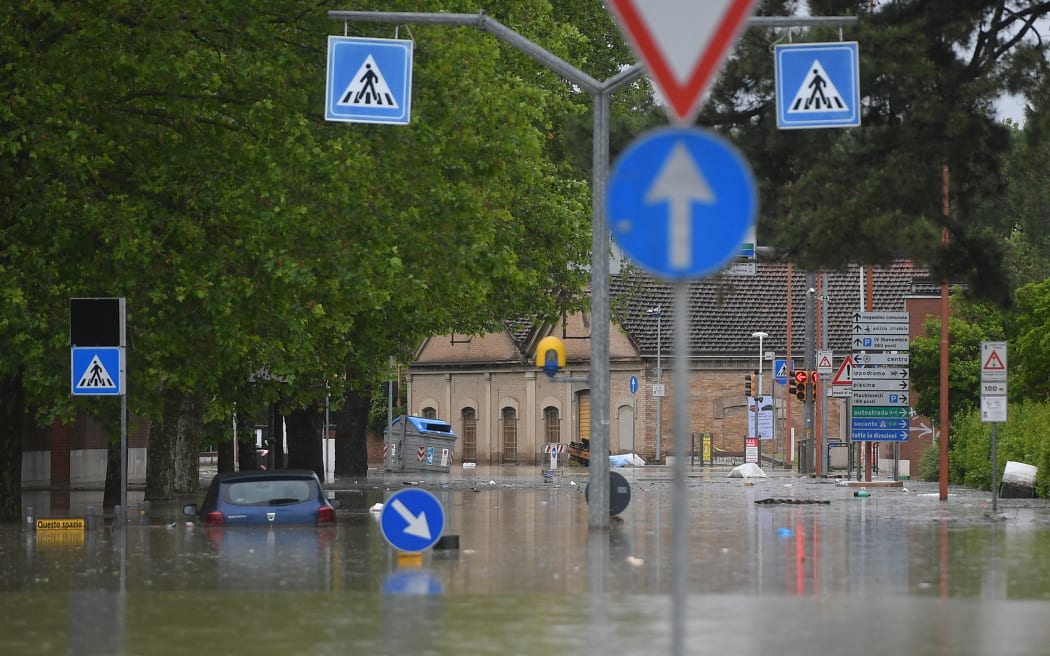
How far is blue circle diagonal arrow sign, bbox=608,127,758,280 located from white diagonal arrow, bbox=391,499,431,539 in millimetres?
11384

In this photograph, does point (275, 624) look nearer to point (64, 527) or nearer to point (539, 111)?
point (64, 527)

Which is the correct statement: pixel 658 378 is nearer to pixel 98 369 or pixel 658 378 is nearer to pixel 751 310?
pixel 751 310

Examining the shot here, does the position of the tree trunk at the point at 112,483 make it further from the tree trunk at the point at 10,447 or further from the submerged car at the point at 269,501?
the submerged car at the point at 269,501

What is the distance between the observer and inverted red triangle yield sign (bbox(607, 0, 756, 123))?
7934mm

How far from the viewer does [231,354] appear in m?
28.1

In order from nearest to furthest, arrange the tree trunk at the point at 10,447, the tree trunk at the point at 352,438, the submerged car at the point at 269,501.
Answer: the submerged car at the point at 269,501 → the tree trunk at the point at 10,447 → the tree trunk at the point at 352,438

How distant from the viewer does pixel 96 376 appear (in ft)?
81.7

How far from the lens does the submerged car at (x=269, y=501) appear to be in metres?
26.1

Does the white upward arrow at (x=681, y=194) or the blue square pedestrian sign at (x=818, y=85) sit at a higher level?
the blue square pedestrian sign at (x=818, y=85)

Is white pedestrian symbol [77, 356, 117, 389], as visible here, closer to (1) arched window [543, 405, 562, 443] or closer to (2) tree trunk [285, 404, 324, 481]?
(2) tree trunk [285, 404, 324, 481]

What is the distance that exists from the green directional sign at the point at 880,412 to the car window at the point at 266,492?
1770 centimetres

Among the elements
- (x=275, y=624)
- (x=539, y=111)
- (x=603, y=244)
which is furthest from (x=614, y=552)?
(x=539, y=111)

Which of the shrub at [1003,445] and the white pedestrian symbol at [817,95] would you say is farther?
the shrub at [1003,445]

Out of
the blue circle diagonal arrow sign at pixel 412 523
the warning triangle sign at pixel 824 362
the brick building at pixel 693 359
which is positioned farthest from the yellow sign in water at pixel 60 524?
the brick building at pixel 693 359
